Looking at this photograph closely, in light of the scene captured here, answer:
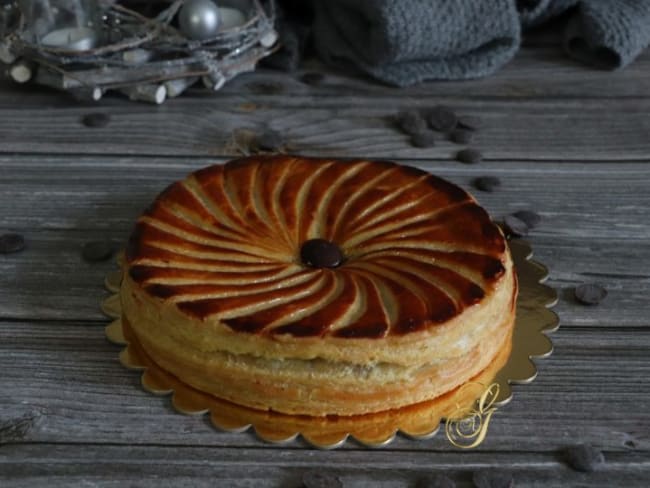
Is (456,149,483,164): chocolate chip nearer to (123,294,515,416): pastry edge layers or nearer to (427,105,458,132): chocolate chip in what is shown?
(427,105,458,132): chocolate chip

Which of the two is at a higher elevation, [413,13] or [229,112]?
[413,13]

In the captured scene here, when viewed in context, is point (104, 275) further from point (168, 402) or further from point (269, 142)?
point (269, 142)

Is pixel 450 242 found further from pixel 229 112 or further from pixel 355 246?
pixel 229 112

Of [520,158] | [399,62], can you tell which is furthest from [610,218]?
[399,62]

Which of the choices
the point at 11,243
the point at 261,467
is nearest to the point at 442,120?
the point at 11,243

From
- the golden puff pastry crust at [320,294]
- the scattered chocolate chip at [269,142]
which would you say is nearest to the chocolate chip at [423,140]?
the scattered chocolate chip at [269,142]

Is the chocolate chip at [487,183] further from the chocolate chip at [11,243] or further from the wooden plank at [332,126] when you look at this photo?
the chocolate chip at [11,243]
